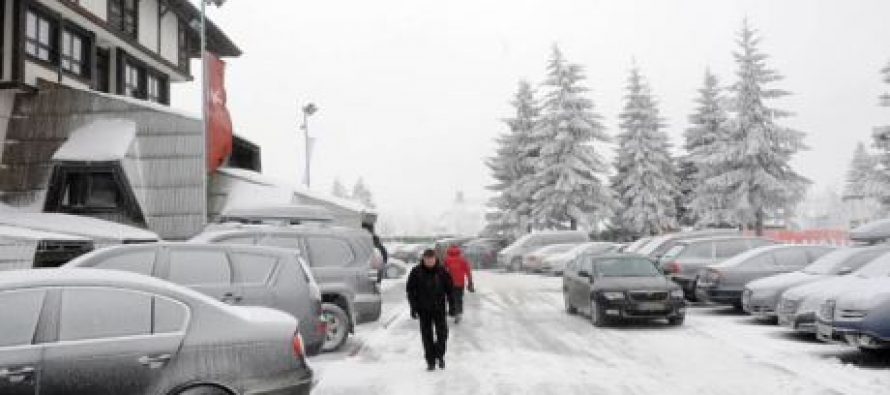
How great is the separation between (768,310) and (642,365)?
5202 millimetres

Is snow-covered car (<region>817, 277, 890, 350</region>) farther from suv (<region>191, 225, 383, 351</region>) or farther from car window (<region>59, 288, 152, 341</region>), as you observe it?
car window (<region>59, 288, 152, 341</region>)

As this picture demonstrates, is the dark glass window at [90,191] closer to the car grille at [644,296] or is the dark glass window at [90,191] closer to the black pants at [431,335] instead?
the car grille at [644,296]

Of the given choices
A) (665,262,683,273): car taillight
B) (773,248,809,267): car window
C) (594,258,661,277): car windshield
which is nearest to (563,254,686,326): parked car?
(594,258,661,277): car windshield

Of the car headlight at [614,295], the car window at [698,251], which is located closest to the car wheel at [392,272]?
the car window at [698,251]

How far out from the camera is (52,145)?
28.2 m

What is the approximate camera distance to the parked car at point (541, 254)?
38281 millimetres

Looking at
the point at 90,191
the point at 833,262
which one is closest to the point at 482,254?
the point at 90,191

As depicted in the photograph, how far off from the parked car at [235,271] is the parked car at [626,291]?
23.5ft

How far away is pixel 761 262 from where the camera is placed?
59.2ft

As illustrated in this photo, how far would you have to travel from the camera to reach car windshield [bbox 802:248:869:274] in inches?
588

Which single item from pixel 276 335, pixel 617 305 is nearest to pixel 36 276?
pixel 276 335

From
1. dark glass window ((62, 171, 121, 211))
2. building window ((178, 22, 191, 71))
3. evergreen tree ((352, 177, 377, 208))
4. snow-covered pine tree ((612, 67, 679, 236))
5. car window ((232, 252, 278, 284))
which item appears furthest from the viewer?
evergreen tree ((352, 177, 377, 208))

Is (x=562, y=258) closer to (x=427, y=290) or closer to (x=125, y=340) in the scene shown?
(x=427, y=290)

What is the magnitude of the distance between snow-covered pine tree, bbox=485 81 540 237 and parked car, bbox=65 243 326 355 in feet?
162
